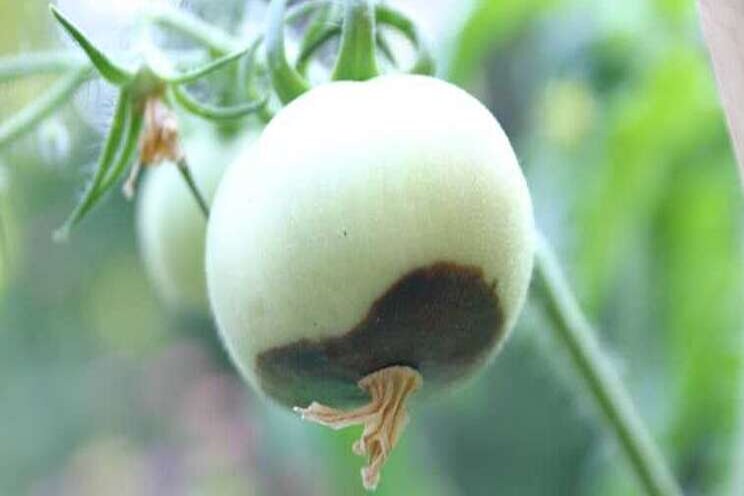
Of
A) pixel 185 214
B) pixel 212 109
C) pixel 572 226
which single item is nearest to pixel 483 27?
pixel 572 226

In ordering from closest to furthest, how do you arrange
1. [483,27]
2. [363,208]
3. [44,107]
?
1. [363,208]
2. [44,107]
3. [483,27]

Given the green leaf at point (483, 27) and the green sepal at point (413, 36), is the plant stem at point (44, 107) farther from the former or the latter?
the green leaf at point (483, 27)

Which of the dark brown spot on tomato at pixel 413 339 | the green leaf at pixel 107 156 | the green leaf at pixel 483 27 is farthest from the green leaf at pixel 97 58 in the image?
the green leaf at pixel 483 27

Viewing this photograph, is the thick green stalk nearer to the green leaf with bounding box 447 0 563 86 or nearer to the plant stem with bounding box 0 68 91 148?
the plant stem with bounding box 0 68 91 148

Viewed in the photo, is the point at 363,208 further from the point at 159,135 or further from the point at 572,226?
the point at 572,226

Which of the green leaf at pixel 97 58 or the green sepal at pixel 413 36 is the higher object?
the green leaf at pixel 97 58

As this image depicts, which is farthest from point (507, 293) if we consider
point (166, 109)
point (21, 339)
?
point (21, 339)

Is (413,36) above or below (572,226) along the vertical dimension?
above
